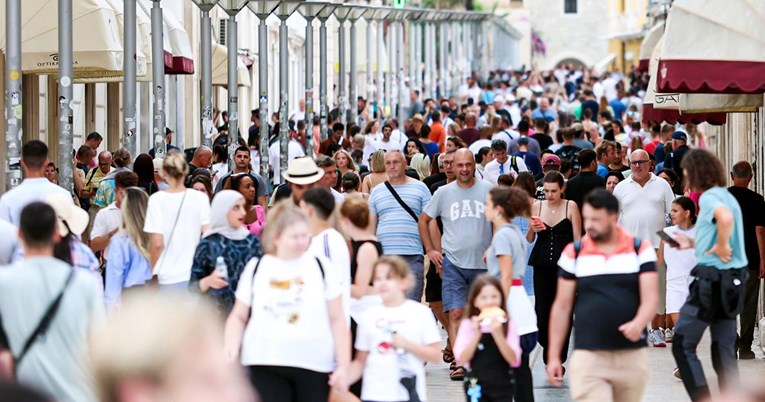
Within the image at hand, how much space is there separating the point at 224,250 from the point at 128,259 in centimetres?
127

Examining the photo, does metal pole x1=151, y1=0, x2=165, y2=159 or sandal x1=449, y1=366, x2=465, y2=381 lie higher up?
metal pole x1=151, y1=0, x2=165, y2=159

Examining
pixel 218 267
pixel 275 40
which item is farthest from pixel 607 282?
pixel 275 40

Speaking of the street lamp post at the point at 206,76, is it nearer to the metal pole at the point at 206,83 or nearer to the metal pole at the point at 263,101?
the metal pole at the point at 206,83

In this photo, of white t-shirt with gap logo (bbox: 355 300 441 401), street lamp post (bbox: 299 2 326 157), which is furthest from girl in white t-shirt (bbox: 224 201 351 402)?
street lamp post (bbox: 299 2 326 157)

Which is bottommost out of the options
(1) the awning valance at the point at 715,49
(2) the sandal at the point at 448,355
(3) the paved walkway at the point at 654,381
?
(3) the paved walkway at the point at 654,381

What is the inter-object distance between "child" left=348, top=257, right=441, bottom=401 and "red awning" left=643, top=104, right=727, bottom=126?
9.43m

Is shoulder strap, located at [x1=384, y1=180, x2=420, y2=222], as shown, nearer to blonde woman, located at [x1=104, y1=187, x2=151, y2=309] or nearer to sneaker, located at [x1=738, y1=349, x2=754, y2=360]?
blonde woman, located at [x1=104, y1=187, x2=151, y2=309]

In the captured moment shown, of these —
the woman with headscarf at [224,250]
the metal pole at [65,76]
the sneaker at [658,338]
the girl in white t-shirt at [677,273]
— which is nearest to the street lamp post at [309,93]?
the metal pole at [65,76]

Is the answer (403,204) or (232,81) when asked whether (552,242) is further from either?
(232,81)

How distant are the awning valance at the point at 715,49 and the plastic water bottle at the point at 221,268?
15.8 feet

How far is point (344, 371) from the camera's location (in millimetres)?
8516

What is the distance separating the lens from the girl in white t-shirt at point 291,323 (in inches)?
335

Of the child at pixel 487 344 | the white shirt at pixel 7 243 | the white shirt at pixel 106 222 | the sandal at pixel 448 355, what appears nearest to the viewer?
the child at pixel 487 344

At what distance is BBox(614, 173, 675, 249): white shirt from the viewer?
48.6 feet
